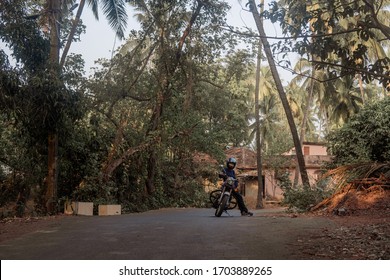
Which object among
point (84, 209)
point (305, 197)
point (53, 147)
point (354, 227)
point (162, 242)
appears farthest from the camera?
point (53, 147)

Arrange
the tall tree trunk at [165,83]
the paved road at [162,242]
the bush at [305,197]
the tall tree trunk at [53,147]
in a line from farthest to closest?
the tall tree trunk at [165,83] → the tall tree trunk at [53,147] → the bush at [305,197] → the paved road at [162,242]

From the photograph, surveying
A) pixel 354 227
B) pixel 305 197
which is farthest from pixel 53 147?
pixel 354 227

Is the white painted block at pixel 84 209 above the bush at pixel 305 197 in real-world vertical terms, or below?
below

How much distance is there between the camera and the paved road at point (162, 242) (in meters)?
5.84

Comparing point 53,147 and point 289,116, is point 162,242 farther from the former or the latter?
point 289,116

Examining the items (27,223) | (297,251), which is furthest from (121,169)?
(297,251)

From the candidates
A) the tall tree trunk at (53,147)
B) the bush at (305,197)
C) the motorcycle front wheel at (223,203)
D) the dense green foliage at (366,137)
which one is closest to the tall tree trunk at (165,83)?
the tall tree trunk at (53,147)

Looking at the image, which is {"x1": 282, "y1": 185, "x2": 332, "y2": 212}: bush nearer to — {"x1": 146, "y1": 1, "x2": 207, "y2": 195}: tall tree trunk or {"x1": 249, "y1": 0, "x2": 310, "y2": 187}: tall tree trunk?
{"x1": 249, "y1": 0, "x2": 310, "y2": 187}: tall tree trunk

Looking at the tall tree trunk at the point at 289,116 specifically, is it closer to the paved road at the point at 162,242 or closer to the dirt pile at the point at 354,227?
the dirt pile at the point at 354,227

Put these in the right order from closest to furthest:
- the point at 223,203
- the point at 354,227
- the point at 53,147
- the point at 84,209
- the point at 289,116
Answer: the point at 354,227, the point at 223,203, the point at 84,209, the point at 53,147, the point at 289,116

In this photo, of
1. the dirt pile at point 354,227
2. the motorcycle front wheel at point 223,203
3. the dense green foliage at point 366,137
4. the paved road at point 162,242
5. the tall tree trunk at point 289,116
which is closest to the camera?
the paved road at point 162,242

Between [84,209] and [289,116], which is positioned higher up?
[289,116]

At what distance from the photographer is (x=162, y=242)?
6.84m

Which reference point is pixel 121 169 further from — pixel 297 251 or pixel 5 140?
pixel 297 251
